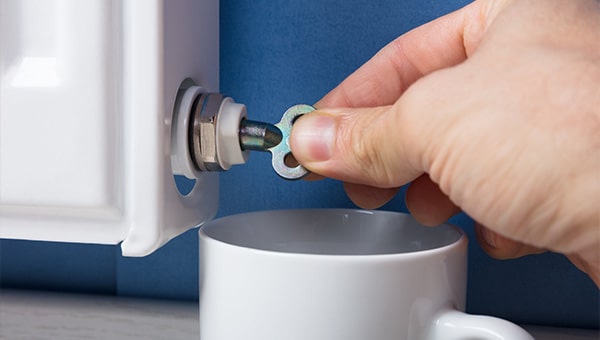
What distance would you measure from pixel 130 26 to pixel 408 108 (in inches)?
5.7

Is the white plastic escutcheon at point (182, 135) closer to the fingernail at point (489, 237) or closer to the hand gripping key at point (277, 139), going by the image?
the hand gripping key at point (277, 139)

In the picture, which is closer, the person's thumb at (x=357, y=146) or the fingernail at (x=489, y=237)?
the person's thumb at (x=357, y=146)

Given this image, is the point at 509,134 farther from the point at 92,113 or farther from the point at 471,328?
Answer: the point at 92,113

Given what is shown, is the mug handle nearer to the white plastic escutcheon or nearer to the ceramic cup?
the ceramic cup

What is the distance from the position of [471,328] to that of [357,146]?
0.10 metres

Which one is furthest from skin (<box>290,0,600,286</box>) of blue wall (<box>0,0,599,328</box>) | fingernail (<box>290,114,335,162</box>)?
Result: blue wall (<box>0,0,599,328</box>)

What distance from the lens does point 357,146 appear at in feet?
1.13

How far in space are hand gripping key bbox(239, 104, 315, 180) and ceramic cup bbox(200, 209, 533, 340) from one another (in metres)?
0.06

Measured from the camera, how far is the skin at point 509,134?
0.29 m

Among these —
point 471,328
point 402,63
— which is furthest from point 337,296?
point 402,63

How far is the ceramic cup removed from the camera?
32cm

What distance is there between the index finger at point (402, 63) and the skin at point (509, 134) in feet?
0.32

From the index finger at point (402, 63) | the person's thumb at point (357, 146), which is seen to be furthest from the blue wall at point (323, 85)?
the person's thumb at point (357, 146)

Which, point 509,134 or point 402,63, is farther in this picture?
point 402,63
